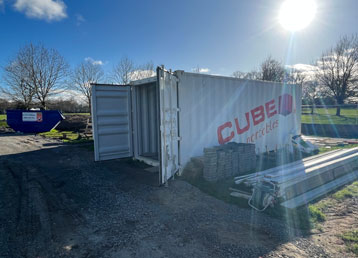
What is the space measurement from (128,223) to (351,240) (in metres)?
3.35

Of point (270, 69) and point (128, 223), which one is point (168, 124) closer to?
point (128, 223)

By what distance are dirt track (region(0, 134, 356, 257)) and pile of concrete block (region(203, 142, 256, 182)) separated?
76 cm

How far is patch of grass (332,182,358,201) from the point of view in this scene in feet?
15.3

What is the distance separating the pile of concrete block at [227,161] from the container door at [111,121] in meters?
3.17

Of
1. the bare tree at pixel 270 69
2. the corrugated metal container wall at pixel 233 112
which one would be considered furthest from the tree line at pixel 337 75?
the corrugated metal container wall at pixel 233 112

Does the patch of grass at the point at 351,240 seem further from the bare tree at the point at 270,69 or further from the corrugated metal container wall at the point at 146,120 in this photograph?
the bare tree at the point at 270,69

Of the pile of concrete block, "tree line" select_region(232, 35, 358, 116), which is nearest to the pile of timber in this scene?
the pile of concrete block

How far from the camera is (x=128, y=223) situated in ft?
11.2

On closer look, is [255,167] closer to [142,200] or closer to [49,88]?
[142,200]

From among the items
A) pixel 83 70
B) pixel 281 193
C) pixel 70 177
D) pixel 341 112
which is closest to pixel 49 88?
pixel 83 70

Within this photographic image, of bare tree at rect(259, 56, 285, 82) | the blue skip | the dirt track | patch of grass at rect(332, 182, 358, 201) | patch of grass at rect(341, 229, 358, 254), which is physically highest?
bare tree at rect(259, 56, 285, 82)

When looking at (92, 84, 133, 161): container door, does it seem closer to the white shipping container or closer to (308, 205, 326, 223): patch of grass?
the white shipping container

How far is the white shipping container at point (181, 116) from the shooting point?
18.1ft

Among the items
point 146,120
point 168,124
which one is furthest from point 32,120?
point 168,124
